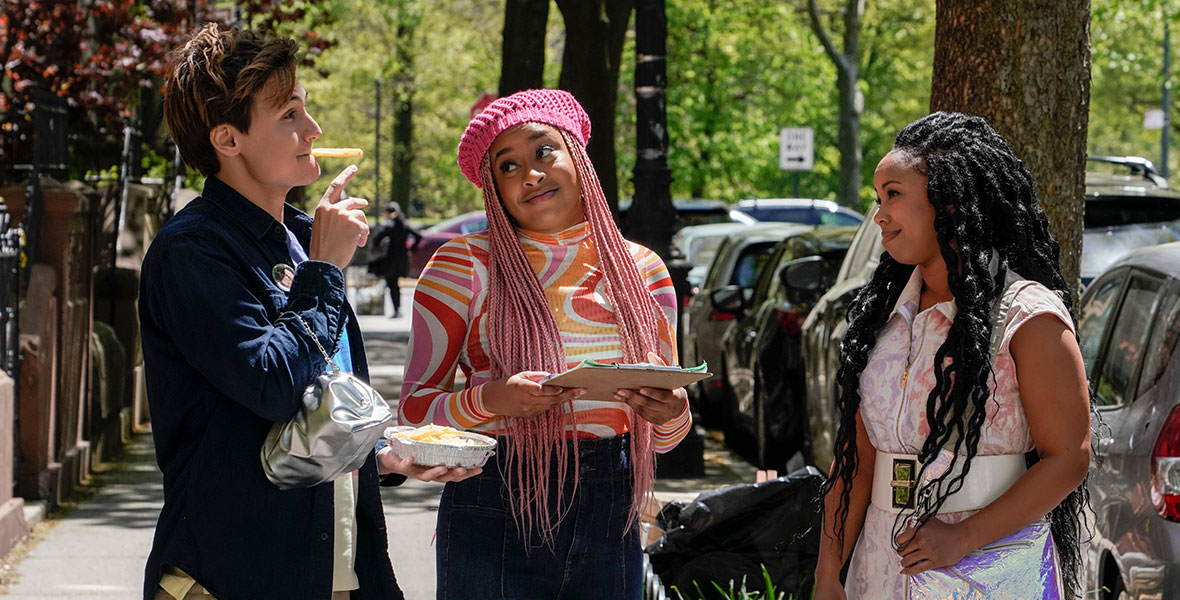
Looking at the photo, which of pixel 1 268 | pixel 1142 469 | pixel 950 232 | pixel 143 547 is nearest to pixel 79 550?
pixel 143 547

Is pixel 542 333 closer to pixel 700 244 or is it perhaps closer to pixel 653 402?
pixel 653 402

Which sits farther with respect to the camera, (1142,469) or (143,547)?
(143,547)

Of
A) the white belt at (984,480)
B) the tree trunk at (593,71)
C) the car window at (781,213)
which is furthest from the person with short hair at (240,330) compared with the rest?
the car window at (781,213)

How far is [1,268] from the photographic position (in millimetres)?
7828

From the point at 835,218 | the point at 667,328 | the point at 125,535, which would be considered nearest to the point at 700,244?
the point at 835,218

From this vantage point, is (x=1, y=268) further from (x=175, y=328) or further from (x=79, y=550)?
(x=175, y=328)

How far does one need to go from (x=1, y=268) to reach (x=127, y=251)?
4003 millimetres

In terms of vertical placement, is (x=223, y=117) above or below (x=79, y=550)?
above

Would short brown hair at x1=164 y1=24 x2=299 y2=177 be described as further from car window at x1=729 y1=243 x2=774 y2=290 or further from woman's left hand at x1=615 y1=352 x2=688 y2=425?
car window at x1=729 y1=243 x2=774 y2=290

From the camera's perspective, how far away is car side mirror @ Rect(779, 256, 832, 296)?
30.7 feet

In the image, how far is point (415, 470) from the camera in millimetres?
3342

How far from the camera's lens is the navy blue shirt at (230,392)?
2.79 meters

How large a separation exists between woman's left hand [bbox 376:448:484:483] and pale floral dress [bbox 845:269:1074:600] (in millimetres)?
855

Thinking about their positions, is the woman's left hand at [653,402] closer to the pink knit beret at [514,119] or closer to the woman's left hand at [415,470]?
the woman's left hand at [415,470]
